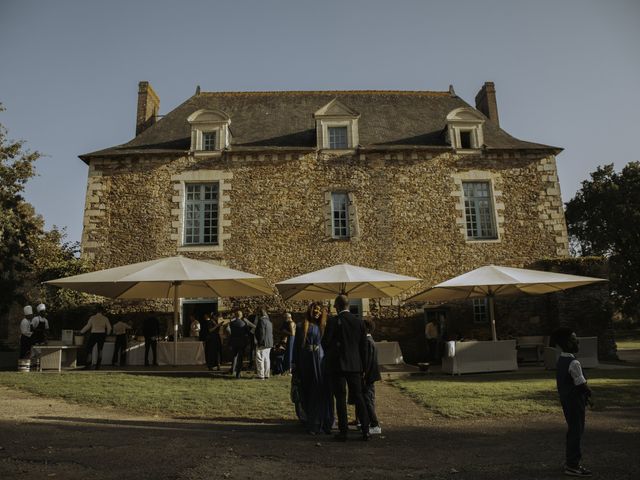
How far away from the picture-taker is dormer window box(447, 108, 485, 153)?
592 inches

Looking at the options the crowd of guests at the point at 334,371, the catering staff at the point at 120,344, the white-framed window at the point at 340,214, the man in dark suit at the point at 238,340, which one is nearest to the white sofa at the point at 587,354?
the white-framed window at the point at 340,214

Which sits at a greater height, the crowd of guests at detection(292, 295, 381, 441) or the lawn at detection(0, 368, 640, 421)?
the crowd of guests at detection(292, 295, 381, 441)

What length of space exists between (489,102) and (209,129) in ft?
33.0

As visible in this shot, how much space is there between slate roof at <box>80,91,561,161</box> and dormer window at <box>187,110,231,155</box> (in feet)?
1.26

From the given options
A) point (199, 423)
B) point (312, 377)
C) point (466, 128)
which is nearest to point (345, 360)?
point (312, 377)

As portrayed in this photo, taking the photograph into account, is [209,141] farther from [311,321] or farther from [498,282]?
[311,321]

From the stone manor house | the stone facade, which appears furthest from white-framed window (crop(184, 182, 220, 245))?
the stone facade

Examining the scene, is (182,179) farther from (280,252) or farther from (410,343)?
(410,343)

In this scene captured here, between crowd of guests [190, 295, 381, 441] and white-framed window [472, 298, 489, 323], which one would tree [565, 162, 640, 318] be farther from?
crowd of guests [190, 295, 381, 441]

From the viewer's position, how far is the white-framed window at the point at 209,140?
14787mm

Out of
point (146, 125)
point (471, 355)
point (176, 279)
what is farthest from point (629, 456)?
point (146, 125)

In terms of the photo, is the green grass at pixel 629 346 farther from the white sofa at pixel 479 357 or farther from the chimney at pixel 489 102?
Answer: the white sofa at pixel 479 357

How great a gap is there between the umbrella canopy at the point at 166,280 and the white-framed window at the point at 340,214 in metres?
3.87

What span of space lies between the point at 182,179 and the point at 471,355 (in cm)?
958
